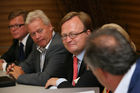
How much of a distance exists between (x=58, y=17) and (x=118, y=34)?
530 cm

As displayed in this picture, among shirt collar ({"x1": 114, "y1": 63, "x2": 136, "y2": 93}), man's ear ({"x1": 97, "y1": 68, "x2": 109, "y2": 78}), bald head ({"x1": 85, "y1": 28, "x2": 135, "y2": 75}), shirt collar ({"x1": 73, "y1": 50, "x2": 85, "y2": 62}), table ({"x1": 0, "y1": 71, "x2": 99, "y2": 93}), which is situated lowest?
table ({"x1": 0, "y1": 71, "x2": 99, "y2": 93})

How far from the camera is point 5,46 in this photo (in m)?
6.44

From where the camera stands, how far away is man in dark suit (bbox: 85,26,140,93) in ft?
4.21

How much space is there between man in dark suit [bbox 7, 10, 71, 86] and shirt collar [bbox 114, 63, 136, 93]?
4.62ft

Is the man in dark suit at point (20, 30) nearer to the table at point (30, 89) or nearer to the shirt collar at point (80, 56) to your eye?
the table at point (30, 89)

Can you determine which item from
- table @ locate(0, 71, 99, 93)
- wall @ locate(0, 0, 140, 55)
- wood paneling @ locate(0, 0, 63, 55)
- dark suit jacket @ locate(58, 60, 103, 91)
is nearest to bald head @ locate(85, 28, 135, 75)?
table @ locate(0, 71, 99, 93)

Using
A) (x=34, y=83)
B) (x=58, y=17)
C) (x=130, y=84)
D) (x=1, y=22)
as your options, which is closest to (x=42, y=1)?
(x=58, y=17)

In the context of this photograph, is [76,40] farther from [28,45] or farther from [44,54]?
[28,45]

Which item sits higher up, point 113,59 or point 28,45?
point 113,59

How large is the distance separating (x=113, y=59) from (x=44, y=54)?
78.7 inches

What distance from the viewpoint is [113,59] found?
128 cm

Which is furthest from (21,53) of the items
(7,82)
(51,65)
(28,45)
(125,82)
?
(125,82)

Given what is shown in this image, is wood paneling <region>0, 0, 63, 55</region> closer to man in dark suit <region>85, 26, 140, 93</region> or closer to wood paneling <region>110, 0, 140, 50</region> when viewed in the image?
wood paneling <region>110, 0, 140, 50</region>

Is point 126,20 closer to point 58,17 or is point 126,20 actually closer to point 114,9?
point 114,9
